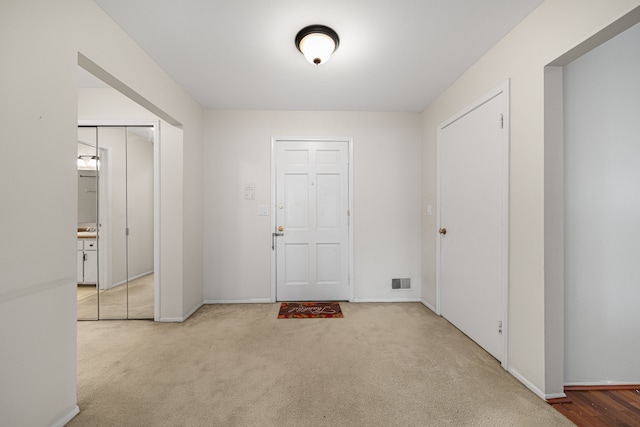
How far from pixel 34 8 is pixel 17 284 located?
134 cm

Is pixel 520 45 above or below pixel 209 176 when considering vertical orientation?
above

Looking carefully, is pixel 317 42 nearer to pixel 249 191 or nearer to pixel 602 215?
pixel 249 191

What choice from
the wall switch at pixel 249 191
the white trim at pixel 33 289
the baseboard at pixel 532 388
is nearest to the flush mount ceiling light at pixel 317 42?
the wall switch at pixel 249 191

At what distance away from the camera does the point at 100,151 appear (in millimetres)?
2939

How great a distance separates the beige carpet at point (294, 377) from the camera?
1580 mm

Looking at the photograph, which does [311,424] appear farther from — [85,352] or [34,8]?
[34,8]

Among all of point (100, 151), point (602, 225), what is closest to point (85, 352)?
point (100, 151)

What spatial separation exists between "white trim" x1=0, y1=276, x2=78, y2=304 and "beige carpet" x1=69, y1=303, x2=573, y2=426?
79 cm

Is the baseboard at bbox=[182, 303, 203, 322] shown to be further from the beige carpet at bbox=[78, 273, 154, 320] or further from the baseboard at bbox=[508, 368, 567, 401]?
the baseboard at bbox=[508, 368, 567, 401]

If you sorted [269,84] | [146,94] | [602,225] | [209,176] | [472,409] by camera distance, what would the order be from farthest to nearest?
[209,176] < [269,84] < [146,94] < [602,225] < [472,409]

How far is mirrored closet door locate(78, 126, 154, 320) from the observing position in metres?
2.92

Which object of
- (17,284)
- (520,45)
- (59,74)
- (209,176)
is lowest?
(17,284)

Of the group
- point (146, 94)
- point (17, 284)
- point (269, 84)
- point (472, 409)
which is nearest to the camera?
point (17, 284)

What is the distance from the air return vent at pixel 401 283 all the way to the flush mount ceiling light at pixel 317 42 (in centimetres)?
276
